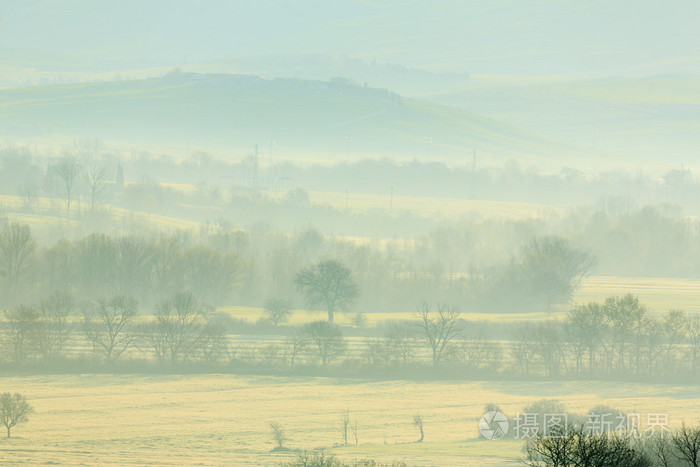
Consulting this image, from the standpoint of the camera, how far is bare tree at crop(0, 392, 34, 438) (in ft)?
147

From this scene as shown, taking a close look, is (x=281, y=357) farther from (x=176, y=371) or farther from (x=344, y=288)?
(x=344, y=288)

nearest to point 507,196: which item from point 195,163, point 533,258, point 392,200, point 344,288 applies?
point 392,200

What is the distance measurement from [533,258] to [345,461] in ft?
157

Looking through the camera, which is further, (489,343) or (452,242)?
(452,242)

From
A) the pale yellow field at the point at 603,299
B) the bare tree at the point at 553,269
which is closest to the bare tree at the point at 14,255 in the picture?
the pale yellow field at the point at 603,299

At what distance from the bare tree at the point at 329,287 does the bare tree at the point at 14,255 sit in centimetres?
1845

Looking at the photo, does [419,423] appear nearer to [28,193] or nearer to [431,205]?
[28,193]

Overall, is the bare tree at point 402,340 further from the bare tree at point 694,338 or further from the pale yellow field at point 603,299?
the bare tree at point 694,338

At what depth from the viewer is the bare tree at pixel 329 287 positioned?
74.4 m

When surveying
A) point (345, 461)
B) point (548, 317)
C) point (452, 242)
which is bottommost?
point (345, 461)

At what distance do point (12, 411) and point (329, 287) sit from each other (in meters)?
32.0

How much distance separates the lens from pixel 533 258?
277 ft

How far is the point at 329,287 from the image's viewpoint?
7469cm

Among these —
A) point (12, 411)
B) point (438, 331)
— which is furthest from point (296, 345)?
point (12, 411)
